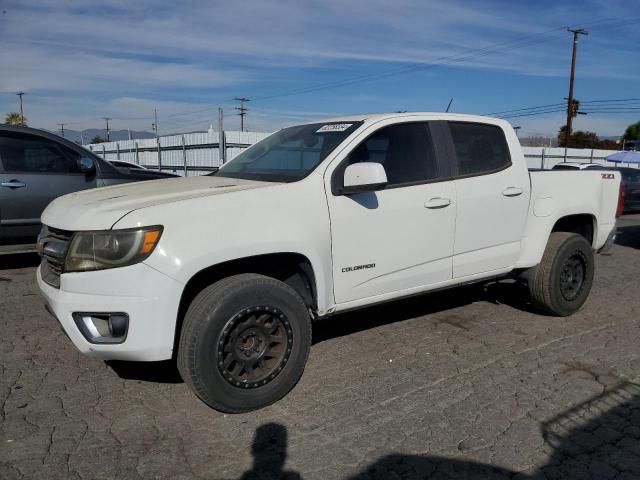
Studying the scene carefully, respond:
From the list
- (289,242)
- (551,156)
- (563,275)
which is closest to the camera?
(289,242)

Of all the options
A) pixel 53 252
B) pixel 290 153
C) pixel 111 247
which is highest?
pixel 290 153

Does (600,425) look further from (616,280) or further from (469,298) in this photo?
(616,280)

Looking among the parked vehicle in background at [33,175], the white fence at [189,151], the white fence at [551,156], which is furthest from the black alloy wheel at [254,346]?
the white fence at [551,156]

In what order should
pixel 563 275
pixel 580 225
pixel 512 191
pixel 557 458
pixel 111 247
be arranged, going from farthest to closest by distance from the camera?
pixel 580 225
pixel 563 275
pixel 512 191
pixel 111 247
pixel 557 458

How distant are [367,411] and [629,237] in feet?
32.4

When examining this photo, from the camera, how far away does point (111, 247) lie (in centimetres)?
305

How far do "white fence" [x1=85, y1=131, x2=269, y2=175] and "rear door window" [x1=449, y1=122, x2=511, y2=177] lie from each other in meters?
11.1

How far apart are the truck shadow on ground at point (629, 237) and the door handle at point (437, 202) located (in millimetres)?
7621

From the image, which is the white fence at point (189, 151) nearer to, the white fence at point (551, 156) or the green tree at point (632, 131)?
the white fence at point (551, 156)

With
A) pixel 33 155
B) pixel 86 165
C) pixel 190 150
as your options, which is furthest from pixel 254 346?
pixel 190 150

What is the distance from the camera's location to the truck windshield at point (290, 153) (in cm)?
393

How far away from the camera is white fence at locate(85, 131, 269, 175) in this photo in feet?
58.2

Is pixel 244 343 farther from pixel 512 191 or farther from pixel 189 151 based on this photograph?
pixel 189 151

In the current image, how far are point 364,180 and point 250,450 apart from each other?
1.76 meters
